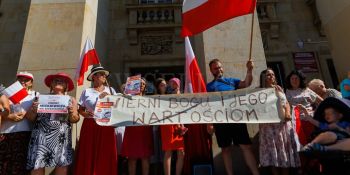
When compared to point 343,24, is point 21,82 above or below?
below

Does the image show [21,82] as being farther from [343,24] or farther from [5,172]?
[343,24]

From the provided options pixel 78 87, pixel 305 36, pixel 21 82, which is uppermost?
pixel 305 36

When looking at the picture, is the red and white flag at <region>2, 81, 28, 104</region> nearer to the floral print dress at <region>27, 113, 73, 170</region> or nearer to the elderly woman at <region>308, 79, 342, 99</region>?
the floral print dress at <region>27, 113, 73, 170</region>

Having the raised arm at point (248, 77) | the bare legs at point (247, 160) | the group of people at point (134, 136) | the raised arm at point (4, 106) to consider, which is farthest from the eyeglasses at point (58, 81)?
the raised arm at point (248, 77)

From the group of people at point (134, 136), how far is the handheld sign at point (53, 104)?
101 mm

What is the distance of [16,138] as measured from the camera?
178 inches

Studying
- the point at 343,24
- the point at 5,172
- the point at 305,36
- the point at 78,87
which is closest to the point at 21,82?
the point at 5,172

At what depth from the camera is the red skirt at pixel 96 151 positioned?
4832mm

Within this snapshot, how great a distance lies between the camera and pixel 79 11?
24.5 feet

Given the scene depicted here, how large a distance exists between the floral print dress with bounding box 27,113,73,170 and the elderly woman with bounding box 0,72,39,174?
0.13 metres

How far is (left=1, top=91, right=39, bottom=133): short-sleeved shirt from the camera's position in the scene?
175 inches

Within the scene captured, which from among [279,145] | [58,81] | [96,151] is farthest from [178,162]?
[58,81]

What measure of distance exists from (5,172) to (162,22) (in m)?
7.68

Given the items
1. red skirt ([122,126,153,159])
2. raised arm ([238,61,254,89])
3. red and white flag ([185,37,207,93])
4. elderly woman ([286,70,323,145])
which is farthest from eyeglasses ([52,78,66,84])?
elderly woman ([286,70,323,145])
